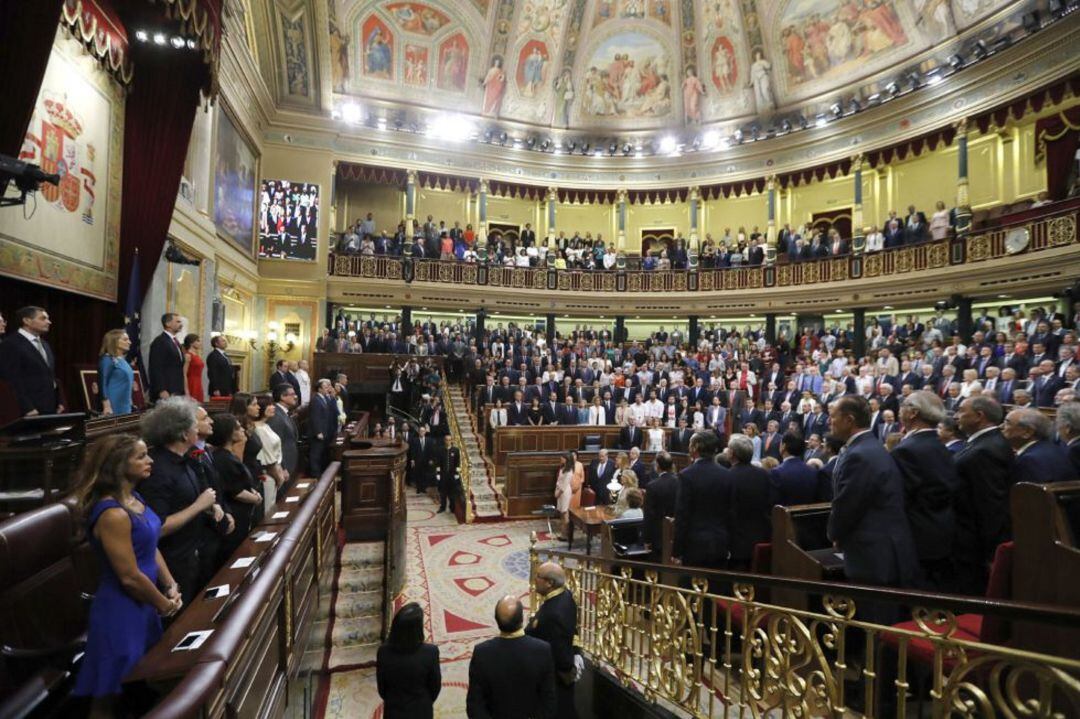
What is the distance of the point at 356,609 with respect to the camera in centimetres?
525

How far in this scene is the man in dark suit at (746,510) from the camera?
4199 millimetres

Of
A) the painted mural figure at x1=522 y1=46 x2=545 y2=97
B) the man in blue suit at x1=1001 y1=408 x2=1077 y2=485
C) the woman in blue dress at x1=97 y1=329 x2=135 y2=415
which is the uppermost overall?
the painted mural figure at x1=522 y1=46 x2=545 y2=97

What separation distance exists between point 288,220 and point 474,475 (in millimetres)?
9887

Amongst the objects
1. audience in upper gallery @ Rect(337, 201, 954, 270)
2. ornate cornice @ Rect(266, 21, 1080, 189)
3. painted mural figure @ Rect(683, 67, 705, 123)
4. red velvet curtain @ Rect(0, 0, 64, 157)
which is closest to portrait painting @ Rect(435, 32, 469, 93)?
ornate cornice @ Rect(266, 21, 1080, 189)

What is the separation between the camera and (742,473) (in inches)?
167

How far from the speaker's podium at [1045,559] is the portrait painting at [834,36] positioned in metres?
18.8

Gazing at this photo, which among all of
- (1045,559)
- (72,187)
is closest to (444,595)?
(1045,559)

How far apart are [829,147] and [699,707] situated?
19.2 metres

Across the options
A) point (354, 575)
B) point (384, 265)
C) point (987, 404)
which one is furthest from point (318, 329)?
point (987, 404)

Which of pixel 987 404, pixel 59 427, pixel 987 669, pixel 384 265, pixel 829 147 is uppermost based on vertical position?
pixel 829 147

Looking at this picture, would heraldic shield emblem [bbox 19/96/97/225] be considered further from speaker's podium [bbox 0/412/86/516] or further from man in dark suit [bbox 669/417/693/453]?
man in dark suit [bbox 669/417/693/453]

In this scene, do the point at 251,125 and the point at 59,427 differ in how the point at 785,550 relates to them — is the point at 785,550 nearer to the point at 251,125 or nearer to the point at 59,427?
the point at 59,427

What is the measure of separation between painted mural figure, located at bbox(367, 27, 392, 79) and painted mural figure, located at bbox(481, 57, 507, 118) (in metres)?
3.38

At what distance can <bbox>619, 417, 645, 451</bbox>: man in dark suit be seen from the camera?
1175 cm
